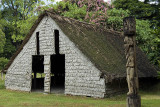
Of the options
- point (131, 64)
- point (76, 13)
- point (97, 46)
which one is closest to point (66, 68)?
point (97, 46)

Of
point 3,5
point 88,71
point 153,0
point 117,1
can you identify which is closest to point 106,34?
point 88,71

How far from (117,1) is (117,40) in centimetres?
1175

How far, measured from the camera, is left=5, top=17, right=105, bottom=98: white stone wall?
12961mm

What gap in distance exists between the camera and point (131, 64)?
9141mm

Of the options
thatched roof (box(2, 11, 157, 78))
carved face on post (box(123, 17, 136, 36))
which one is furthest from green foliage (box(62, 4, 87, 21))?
carved face on post (box(123, 17, 136, 36))

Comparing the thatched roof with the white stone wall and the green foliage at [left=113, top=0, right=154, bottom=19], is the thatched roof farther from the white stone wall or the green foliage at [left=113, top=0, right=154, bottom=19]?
the green foliage at [left=113, top=0, right=154, bottom=19]

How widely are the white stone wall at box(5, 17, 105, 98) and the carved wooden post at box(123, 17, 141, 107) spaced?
3538mm

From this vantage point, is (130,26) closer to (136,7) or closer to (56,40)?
(56,40)

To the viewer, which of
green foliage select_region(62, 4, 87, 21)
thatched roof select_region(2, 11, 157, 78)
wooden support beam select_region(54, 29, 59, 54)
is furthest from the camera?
green foliage select_region(62, 4, 87, 21)

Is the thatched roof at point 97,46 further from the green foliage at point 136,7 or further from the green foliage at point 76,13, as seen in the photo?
the green foliage at point 136,7

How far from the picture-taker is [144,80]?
17953mm

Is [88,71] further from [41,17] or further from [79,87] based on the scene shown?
[41,17]

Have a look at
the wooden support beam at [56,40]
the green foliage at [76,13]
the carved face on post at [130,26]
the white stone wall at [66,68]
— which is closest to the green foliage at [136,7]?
the green foliage at [76,13]

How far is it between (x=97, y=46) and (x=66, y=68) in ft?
9.02
